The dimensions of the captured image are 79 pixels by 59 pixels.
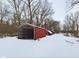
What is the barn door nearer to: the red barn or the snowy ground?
the red barn

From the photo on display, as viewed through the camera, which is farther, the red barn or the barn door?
the barn door

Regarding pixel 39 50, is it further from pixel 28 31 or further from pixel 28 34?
pixel 28 34

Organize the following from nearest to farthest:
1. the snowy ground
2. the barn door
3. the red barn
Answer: the snowy ground → the red barn → the barn door

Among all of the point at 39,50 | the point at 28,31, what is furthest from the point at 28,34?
the point at 39,50

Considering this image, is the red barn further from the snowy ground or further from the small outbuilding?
the snowy ground

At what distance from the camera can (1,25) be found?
38000mm

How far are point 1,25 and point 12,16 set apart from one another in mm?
8989

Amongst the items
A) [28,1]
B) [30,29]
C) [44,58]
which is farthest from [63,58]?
[28,1]

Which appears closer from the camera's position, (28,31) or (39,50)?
(39,50)

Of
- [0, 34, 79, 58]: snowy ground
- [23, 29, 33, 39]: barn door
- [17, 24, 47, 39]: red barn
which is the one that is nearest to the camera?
[0, 34, 79, 58]: snowy ground

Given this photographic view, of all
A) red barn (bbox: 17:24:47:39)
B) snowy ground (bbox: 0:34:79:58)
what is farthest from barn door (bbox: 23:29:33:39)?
snowy ground (bbox: 0:34:79:58)

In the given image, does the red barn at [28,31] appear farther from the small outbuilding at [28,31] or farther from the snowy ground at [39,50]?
the snowy ground at [39,50]

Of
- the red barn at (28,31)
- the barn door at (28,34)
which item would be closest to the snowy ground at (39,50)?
the red barn at (28,31)

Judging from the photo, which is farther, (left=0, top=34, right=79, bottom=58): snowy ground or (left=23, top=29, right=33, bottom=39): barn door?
(left=23, top=29, right=33, bottom=39): barn door
